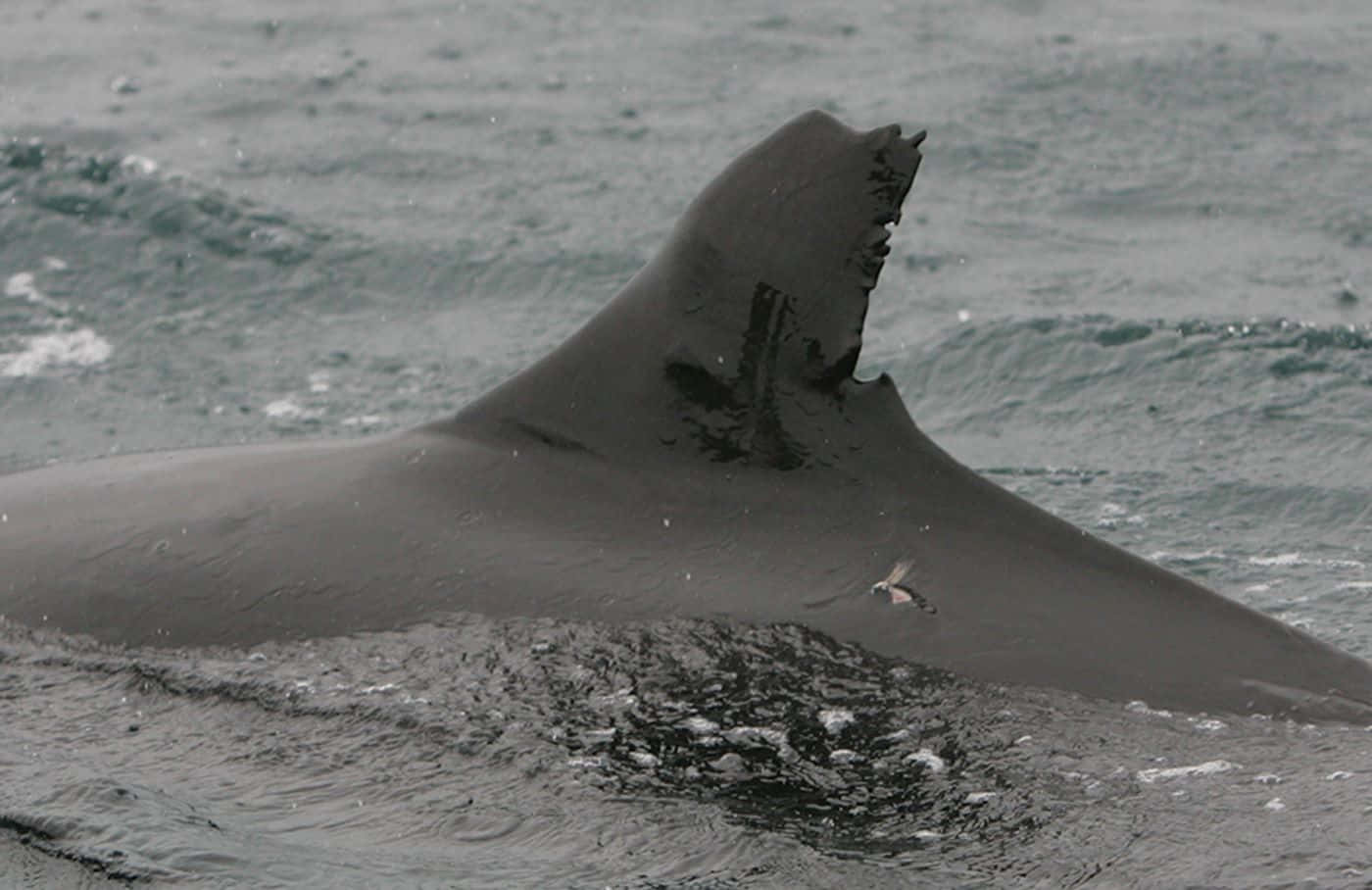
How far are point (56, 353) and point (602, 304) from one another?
3.34 metres

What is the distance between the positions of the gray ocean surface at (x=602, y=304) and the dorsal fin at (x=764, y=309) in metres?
0.59

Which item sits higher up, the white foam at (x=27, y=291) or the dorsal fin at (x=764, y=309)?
the dorsal fin at (x=764, y=309)

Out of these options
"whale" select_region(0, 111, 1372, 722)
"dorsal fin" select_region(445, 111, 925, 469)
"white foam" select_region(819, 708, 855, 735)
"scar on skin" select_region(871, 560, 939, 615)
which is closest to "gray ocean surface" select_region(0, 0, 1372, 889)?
"white foam" select_region(819, 708, 855, 735)

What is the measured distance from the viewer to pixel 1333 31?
19734 millimetres

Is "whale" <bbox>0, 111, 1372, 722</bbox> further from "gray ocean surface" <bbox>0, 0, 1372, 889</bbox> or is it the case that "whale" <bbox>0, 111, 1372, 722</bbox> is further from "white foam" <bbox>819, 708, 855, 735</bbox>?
"white foam" <bbox>819, 708, 855, 735</bbox>

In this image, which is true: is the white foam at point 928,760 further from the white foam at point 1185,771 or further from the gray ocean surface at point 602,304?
the white foam at point 1185,771

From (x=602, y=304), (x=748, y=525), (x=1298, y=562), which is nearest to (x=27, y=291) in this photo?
(x=602, y=304)

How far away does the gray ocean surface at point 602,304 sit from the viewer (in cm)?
573

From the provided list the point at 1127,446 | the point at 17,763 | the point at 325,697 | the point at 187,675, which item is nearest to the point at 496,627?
the point at 325,697

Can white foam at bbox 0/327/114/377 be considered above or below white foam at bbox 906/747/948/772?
above

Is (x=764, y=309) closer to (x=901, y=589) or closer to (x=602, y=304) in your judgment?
(x=901, y=589)

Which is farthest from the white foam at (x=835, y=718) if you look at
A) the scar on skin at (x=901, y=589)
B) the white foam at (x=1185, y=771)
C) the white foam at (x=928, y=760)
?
the white foam at (x=1185, y=771)

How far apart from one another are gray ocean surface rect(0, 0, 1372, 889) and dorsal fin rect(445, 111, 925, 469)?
23.4 inches

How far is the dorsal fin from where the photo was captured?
633cm
